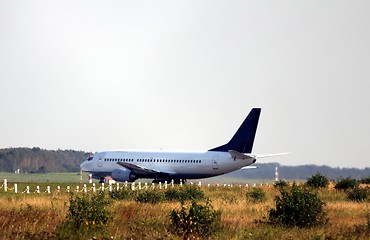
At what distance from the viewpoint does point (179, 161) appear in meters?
88.8

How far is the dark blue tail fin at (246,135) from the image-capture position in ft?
282

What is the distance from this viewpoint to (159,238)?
25172mm

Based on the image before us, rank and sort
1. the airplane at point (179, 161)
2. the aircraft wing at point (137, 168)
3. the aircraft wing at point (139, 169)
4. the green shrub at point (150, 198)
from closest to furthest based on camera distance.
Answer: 1. the green shrub at point (150, 198)
2. the airplane at point (179, 161)
3. the aircraft wing at point (137, 168)
4. the aircraft wing at point (139, 169)

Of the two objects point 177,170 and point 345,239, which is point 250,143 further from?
point 345,239

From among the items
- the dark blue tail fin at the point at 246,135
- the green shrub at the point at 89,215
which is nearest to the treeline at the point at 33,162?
the dark blue tail fin at the point at 246,135

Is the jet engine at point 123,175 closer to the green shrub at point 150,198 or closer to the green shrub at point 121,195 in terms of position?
the green shrub at point 121,195

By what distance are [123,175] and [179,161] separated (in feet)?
21.0

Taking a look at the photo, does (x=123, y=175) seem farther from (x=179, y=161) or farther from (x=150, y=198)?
(x=150, y=198)

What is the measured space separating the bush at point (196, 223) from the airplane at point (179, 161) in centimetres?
5362

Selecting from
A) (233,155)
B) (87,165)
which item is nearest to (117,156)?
(87,165)

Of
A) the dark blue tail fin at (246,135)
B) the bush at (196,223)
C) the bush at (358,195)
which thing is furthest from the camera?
the dark blue tail fin at (246,135)

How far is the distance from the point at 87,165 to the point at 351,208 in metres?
55.6

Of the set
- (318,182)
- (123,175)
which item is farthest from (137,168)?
(318,182)

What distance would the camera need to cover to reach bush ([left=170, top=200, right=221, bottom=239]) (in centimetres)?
2845
